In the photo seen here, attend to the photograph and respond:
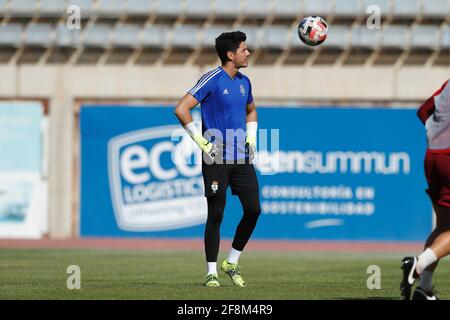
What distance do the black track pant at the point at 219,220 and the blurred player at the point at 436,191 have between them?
2442mm

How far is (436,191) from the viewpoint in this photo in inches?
332

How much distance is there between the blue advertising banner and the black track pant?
13.7 metres

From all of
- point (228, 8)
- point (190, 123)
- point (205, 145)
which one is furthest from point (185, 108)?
point (228, 8)

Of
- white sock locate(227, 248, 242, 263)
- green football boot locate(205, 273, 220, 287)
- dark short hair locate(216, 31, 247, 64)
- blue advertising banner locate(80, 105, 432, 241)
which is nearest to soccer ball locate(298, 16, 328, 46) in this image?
dark short hair locate(216, 31, 247, 64)

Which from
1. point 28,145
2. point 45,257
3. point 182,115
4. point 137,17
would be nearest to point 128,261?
point 45,257

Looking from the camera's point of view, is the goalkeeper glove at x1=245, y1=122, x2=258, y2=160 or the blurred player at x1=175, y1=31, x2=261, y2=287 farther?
the goalkeeper glove at x1=245, y1=122, x2=258, y2=160

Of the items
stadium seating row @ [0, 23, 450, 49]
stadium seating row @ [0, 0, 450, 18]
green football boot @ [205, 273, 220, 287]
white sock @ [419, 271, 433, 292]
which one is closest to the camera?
white sock @ [419, 271, 433, 292]

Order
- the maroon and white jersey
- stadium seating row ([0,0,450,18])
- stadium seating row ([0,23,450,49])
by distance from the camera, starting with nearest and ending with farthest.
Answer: the maroon and white jersey, stadium seating row ([0,23,450,49]), stadium seating row ([0,0,450,18])

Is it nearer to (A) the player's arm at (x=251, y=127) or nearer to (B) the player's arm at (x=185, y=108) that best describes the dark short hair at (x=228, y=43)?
(B) the player's arm at (x=185, y=108)

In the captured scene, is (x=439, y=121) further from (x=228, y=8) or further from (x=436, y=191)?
(x=228, y=8)

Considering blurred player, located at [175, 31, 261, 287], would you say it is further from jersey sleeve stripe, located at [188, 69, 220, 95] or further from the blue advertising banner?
the blue advertising banner

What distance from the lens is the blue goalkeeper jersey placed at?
1053cm

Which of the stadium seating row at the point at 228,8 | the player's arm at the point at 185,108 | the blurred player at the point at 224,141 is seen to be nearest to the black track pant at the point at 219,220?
the blurred player at the point at 224,141

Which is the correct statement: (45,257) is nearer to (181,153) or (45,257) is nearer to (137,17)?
(181,153)
